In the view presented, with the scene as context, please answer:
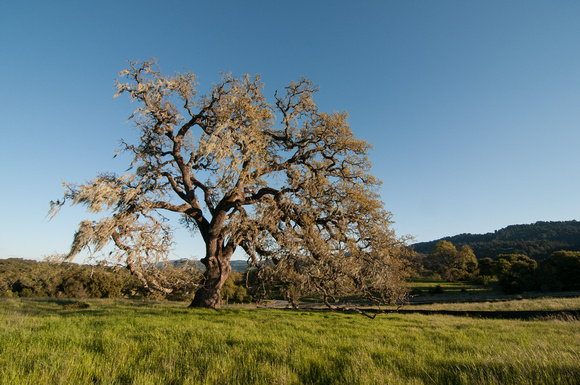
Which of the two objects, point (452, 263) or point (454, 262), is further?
point (452, 263)

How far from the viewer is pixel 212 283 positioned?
1524cm

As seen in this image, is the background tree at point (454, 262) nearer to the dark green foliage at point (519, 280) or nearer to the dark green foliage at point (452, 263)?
the dark green foliage at point (452, 263)

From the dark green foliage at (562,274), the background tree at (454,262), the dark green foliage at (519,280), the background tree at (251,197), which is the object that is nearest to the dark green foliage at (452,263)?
the background tree at (454,262)

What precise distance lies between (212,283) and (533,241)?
151 metres

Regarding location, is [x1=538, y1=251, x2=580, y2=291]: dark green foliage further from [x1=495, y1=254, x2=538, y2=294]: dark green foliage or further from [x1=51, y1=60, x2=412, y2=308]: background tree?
[x1=51, y1=60, x2=412, y2=308]: background tree

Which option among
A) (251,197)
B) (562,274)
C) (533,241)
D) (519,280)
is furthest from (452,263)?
(251,197)

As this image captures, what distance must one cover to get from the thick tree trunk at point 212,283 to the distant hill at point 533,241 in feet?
365

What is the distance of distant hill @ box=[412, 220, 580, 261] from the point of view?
98.6m

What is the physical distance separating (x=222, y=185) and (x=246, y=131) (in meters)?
3.22

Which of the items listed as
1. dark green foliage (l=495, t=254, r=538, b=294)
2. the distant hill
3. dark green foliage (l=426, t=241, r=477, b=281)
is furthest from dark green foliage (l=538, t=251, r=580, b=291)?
the distant hill

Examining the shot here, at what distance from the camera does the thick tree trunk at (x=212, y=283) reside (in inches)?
591

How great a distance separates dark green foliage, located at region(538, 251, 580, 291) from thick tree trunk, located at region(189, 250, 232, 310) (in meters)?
59.8

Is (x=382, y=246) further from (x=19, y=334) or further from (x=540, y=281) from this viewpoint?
(x=540, y=281)

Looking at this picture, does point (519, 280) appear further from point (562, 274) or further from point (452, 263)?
point (452, 263)
